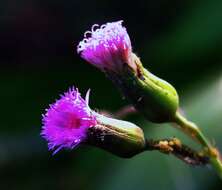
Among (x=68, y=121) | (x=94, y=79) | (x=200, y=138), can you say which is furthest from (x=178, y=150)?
(x=94, y=79)

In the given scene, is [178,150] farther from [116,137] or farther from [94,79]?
[94,79]

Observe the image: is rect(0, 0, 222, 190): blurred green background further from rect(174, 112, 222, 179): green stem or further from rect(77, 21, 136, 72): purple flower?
rect(77, 21, 136, 72): purple flower

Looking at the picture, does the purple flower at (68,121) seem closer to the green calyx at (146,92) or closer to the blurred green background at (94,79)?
the green calyx at (146,92)

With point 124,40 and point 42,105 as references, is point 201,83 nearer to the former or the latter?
point 42,105

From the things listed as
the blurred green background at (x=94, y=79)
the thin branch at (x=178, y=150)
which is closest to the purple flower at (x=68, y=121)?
the thin branch at (x=178, y=150)

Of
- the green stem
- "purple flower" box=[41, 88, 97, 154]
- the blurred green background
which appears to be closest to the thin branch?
the green stem

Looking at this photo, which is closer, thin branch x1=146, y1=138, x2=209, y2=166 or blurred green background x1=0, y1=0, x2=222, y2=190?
thin branch x1=146, y1=138, x2=209, y2=166

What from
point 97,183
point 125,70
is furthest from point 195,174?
point 125,70
